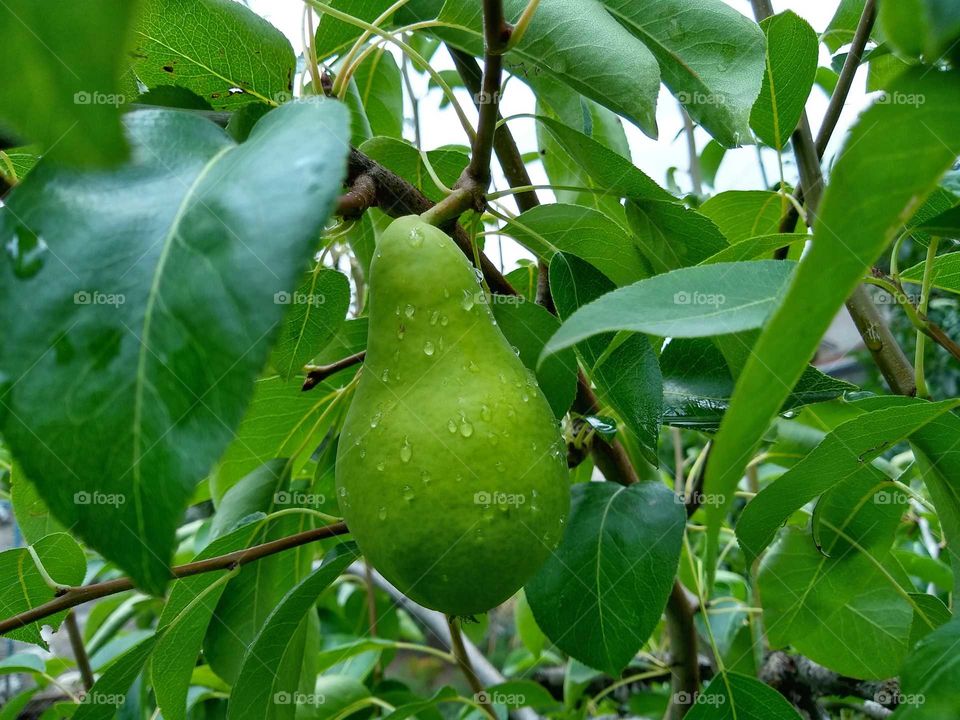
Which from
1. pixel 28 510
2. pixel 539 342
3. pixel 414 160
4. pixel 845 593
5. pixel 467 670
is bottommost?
pixel 467 670

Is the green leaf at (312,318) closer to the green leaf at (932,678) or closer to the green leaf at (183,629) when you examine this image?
the green leaf at (183,629)

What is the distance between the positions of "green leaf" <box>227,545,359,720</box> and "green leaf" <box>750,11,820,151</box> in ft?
1.40

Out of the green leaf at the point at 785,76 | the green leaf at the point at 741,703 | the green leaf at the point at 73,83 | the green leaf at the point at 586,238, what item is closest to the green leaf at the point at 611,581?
the green leaf at the point at 741,703

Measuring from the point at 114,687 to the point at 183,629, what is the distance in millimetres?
51

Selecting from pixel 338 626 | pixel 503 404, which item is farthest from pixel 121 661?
pixel 338 626

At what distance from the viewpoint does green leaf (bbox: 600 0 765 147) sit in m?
0.49

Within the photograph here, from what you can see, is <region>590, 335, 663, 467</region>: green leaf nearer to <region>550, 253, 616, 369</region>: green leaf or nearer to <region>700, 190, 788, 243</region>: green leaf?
<region>550, 253, 616, 369</region>: green leaf

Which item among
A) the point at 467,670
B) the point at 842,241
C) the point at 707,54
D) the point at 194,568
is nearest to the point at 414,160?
the point at 707,54

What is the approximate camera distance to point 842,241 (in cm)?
21

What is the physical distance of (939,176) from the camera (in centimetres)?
22

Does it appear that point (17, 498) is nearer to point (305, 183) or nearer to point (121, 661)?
point (121, 661)

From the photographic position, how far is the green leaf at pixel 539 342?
509 mm

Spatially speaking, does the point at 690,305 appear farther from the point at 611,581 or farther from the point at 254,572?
the point at 254,572

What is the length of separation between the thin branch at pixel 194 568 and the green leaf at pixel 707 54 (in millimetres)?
347
